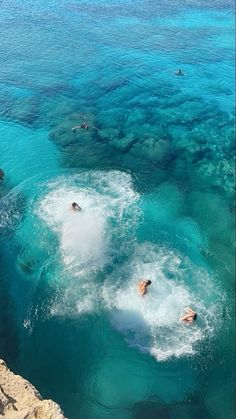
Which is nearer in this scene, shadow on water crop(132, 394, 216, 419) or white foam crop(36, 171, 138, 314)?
shadow on water crop(132, 394, 216, 419)

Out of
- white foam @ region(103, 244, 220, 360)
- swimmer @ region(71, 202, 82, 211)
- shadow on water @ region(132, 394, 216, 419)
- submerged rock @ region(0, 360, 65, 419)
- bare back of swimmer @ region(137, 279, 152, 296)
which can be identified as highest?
submerged rock @ region(0, 360, 65, 419)

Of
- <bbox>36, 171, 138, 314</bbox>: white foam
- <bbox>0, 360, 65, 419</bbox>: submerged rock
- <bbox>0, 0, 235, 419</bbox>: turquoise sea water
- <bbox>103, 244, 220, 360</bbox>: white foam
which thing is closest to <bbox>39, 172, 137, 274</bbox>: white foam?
<bbox>36, 171, 138, 314</bbox>: white foam

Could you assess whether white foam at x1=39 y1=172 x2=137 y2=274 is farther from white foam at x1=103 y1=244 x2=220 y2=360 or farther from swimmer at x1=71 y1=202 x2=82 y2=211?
white foam at x1=103 y1=244 x2=220 y2=360

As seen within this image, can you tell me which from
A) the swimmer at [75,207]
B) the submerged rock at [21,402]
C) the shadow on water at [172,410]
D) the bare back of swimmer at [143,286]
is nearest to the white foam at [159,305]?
the bare back of swimmer at [143,286]

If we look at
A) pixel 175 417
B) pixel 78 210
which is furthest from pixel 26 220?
pixel 175 417

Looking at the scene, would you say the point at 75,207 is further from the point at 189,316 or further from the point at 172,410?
the point at 172,410

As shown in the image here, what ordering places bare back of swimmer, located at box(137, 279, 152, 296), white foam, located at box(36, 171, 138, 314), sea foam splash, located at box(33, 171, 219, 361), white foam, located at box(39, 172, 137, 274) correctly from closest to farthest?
1. sea foam splash, located at box(33, 171, 219, 361)
2. bare back of swimmer, located at box(137, 279, 152, 296)
3. white foam, located at box(36, 171, 138, 314)
4. white foam, located at box(39, 172, 137, 274)
